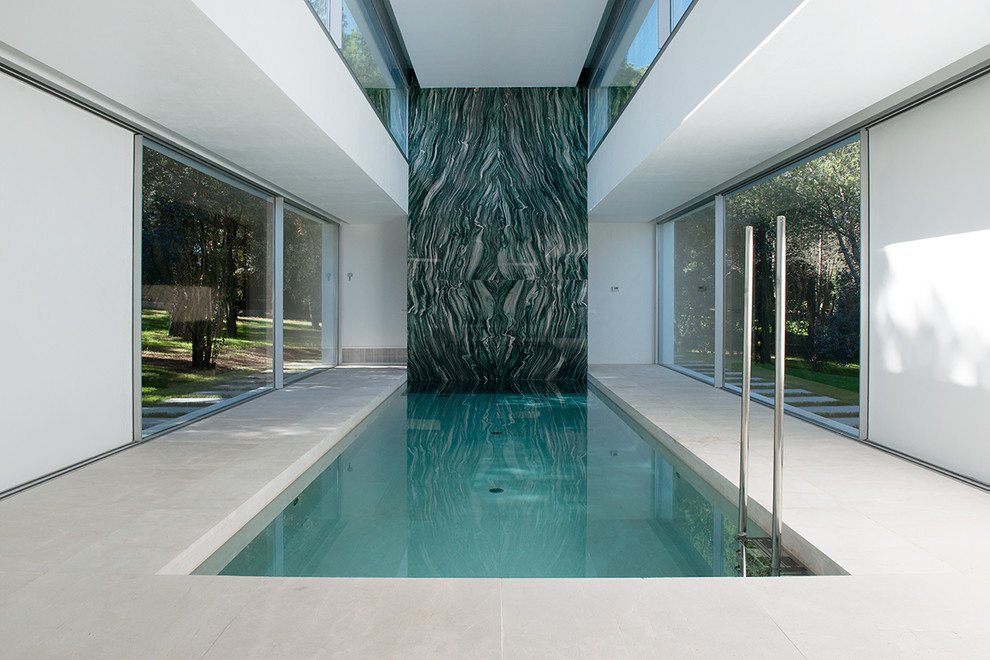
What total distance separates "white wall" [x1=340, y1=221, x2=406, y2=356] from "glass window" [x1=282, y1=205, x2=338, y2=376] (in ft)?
0.99

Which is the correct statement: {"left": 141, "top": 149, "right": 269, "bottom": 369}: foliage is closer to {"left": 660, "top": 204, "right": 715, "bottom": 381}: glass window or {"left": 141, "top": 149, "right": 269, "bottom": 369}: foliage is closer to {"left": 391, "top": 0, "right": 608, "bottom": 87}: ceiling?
{"left": 391, "top": 0, "right": 608, "bottom": 87}: ceiling

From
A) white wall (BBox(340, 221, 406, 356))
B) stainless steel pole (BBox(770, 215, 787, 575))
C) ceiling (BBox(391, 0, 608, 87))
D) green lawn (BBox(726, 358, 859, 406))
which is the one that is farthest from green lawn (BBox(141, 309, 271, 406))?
green lawn (BBox(726, 358, 859, 406))

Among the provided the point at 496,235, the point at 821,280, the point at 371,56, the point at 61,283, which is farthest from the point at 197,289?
the point at 821,280

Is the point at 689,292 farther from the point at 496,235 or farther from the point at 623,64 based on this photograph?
the point at 623,64

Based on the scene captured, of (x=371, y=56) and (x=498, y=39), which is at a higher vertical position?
(x=498, y=39)

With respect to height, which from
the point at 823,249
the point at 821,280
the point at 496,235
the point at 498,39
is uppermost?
the point at 498,39

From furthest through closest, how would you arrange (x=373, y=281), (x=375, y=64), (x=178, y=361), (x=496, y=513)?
(x=373, y=281)
(x=375, y=64)
(x=178, y=361)
(x=496, y=513)

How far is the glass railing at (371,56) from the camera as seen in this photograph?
6258mm

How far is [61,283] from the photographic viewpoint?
4340mm

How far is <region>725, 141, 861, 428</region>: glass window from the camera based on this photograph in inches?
226

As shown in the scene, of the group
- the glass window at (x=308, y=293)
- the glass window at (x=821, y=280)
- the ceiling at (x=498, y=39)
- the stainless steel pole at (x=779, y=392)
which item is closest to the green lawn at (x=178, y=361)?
the glass window at (x=308, y=293)

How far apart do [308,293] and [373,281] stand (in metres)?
1.91

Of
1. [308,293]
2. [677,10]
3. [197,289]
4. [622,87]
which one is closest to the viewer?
[677,10]

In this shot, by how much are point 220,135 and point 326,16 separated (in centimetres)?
144
